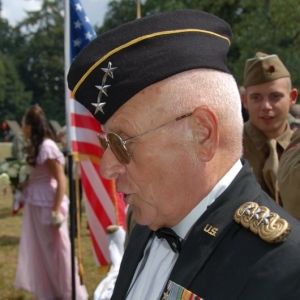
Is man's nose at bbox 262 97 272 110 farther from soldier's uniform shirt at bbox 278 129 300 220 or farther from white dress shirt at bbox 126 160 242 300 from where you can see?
white dress shirt at bbox 126 160 242 300

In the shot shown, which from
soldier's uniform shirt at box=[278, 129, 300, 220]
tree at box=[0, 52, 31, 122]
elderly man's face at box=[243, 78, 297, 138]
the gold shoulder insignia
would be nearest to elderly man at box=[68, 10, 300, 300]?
the gold shoulder insignia

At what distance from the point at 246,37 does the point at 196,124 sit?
14.3 m

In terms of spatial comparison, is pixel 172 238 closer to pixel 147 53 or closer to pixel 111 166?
pixel 111 166

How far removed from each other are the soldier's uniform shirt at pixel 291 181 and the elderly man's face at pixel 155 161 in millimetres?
528

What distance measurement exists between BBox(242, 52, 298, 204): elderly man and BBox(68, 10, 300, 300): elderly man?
5.30ft

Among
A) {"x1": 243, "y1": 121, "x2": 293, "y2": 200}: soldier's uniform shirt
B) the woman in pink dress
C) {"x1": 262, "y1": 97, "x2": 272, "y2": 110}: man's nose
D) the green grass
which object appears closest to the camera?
{"x1": 243, "y1": 121, "x2": 293, "y2": 200}: soldier's uniform shirt

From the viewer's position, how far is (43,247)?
5488 millimetres

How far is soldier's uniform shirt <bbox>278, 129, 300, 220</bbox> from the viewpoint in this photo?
170cm

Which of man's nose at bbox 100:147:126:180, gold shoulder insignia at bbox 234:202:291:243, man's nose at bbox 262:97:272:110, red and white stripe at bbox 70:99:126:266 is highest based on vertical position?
man's nose at bbox 262:97:272:110

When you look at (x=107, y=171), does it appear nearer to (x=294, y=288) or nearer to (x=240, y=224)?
(x=240, y=224)

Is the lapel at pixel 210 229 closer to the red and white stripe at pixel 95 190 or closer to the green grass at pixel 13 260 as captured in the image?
the red and white stripe at pixel 95 190

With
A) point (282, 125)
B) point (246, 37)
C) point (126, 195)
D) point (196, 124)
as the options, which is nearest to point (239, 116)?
point (196, 124)

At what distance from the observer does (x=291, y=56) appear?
13.8 meters

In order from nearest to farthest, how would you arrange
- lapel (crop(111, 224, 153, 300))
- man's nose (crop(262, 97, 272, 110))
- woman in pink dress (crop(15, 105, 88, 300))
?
lapel (crop(111, 224, 153, 300))
man's nose (crop(262, 97, 272, 110))
woman in pink dress (crop(15, 105, 88, 300))
